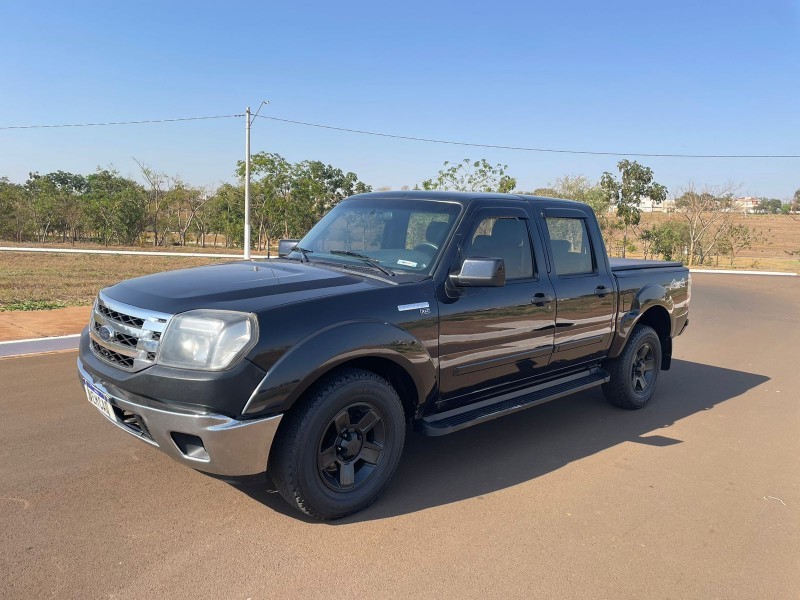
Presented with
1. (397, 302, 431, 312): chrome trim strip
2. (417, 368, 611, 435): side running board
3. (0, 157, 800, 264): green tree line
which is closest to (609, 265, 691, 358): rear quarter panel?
(417, 368, 611, 435): side running board

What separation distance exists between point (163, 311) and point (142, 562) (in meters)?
1.25

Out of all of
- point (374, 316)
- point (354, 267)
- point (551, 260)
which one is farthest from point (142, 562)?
point (551, 260)

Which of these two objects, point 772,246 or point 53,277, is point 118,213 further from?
point 772,246

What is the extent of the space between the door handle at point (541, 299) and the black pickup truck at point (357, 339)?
1 cm

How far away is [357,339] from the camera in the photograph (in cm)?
338

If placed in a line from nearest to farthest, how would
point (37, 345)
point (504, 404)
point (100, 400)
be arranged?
point (100, 400)
point (504, 404)
point (37, 345)

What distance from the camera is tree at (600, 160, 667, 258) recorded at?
118 feet

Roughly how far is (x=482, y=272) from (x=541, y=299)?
1.00 m

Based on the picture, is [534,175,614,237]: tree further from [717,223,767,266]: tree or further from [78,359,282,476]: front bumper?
[78,359,282,476]: front bumper

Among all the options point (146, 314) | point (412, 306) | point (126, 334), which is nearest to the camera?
point (146, 314)

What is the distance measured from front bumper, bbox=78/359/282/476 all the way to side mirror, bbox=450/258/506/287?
1.46m

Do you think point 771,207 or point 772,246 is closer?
point 772,246

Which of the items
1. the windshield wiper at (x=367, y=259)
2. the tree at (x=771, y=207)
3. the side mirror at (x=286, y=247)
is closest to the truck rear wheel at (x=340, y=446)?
the windshield wiper at (x=367, y=259)

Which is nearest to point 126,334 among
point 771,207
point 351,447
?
point 351,447
